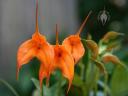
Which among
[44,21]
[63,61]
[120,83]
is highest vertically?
[63,61]

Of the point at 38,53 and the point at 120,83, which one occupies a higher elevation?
the point at 38,53

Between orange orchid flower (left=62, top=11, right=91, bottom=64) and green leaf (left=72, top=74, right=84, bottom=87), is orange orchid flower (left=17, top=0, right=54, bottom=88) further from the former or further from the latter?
green leaf (left=72, top=74, right=84, bottom=87)

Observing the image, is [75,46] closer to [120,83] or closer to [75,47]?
[75,47]

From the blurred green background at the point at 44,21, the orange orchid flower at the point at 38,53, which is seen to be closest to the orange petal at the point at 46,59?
the orange orchid flower at the point at 38,53

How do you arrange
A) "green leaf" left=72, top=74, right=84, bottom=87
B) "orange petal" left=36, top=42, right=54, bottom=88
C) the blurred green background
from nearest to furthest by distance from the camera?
"orange petal" left=36, top=42, right=54, bottom=88
"green leaf" left=72, top=74, right=84, bottom=87
the blurred green background

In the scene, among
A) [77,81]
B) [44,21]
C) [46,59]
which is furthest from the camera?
[44,21]

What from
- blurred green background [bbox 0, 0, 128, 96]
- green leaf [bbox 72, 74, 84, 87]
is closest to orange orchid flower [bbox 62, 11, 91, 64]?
green leaf [bbox 72, 74, 84, 87]

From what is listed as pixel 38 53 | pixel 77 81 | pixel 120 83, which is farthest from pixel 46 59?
pixel 120 83
